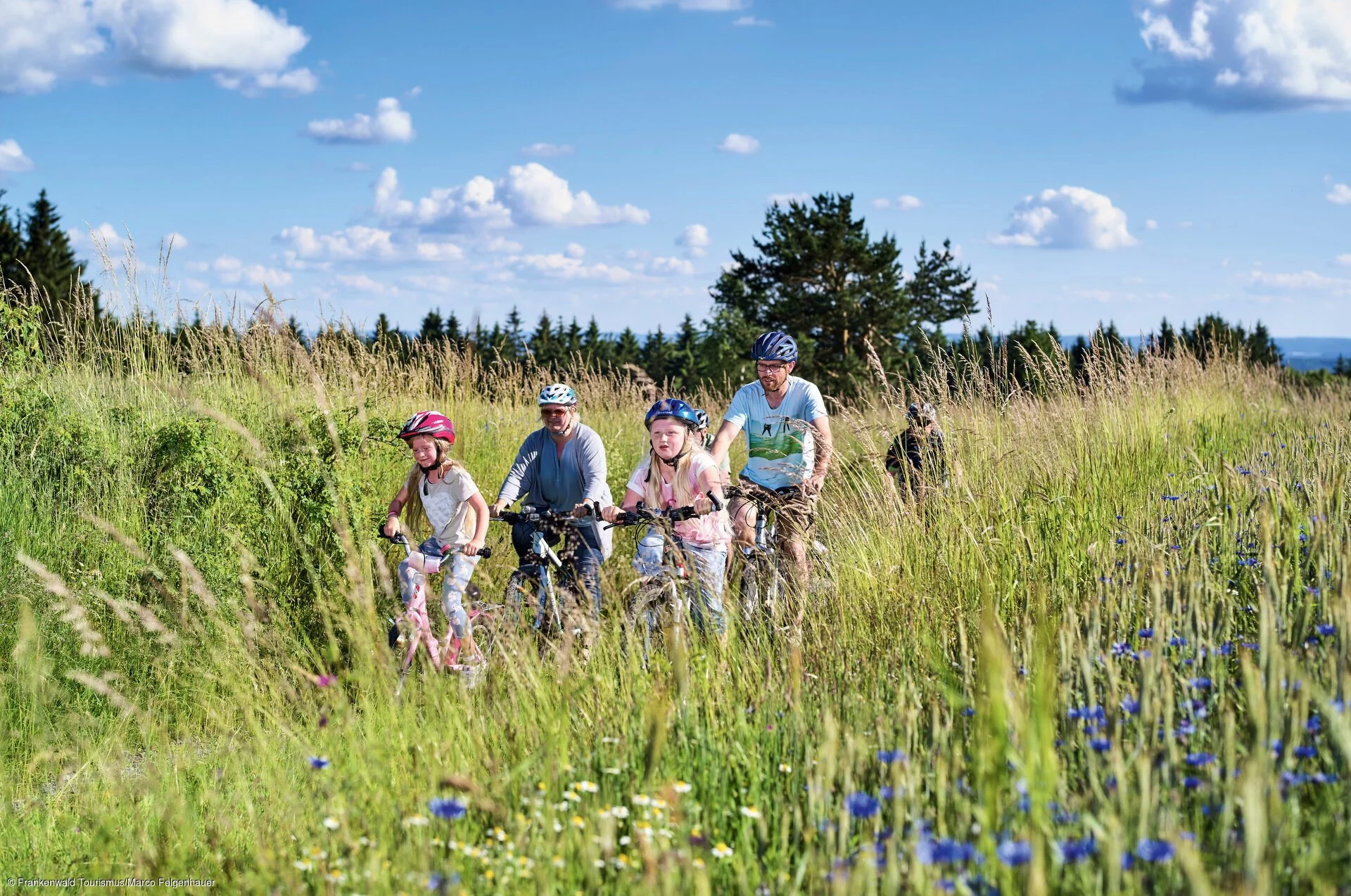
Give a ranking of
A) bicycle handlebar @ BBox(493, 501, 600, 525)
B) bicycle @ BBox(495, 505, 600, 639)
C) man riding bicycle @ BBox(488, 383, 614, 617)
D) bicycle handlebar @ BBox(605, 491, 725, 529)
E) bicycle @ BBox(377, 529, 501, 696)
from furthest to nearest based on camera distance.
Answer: man riding bicycle @ BBox(488, 383, 614, 617) < bicycle handlebar @ BBox(493, 501, 600, 525) < bicycle @ BBox(495, 505, 600, 639) < bicycle handlebar @ BBox(605, 491, 725, 529) < bicycle @ BBox(377, 529, 501, 696)

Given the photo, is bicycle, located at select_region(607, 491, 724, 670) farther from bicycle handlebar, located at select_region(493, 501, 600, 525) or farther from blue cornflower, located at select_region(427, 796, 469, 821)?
blue cornflower, located at select_region(427, 796, 469, 821)

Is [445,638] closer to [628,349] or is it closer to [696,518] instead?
[696,518]

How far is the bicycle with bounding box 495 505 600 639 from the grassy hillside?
0.65 metres

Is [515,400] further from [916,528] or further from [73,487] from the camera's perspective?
[916,528]

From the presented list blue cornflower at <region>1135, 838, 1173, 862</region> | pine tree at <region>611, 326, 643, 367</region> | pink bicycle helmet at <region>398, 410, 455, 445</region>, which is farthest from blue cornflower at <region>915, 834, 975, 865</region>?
pine tree at <region>611, 326, 643, 367</region>

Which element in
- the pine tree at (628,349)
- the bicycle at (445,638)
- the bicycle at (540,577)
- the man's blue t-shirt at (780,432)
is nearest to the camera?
the bicycle at (445,638)

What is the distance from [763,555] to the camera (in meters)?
5.78

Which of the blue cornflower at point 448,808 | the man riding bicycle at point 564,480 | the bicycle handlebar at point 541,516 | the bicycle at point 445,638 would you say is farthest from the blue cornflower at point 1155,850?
the man riding bicycle at point 564,480

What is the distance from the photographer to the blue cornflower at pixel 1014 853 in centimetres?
182

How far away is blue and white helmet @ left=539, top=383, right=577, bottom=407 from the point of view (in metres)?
6.05

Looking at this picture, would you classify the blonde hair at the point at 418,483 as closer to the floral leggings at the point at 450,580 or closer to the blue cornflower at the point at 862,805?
the floral leggings at the point at 450,580

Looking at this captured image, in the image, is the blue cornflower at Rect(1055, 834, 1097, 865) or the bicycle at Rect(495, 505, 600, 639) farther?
the bicycle at Rect(495, 505, 600, 639)

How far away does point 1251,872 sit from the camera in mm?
1547

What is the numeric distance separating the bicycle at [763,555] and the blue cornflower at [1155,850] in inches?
125
